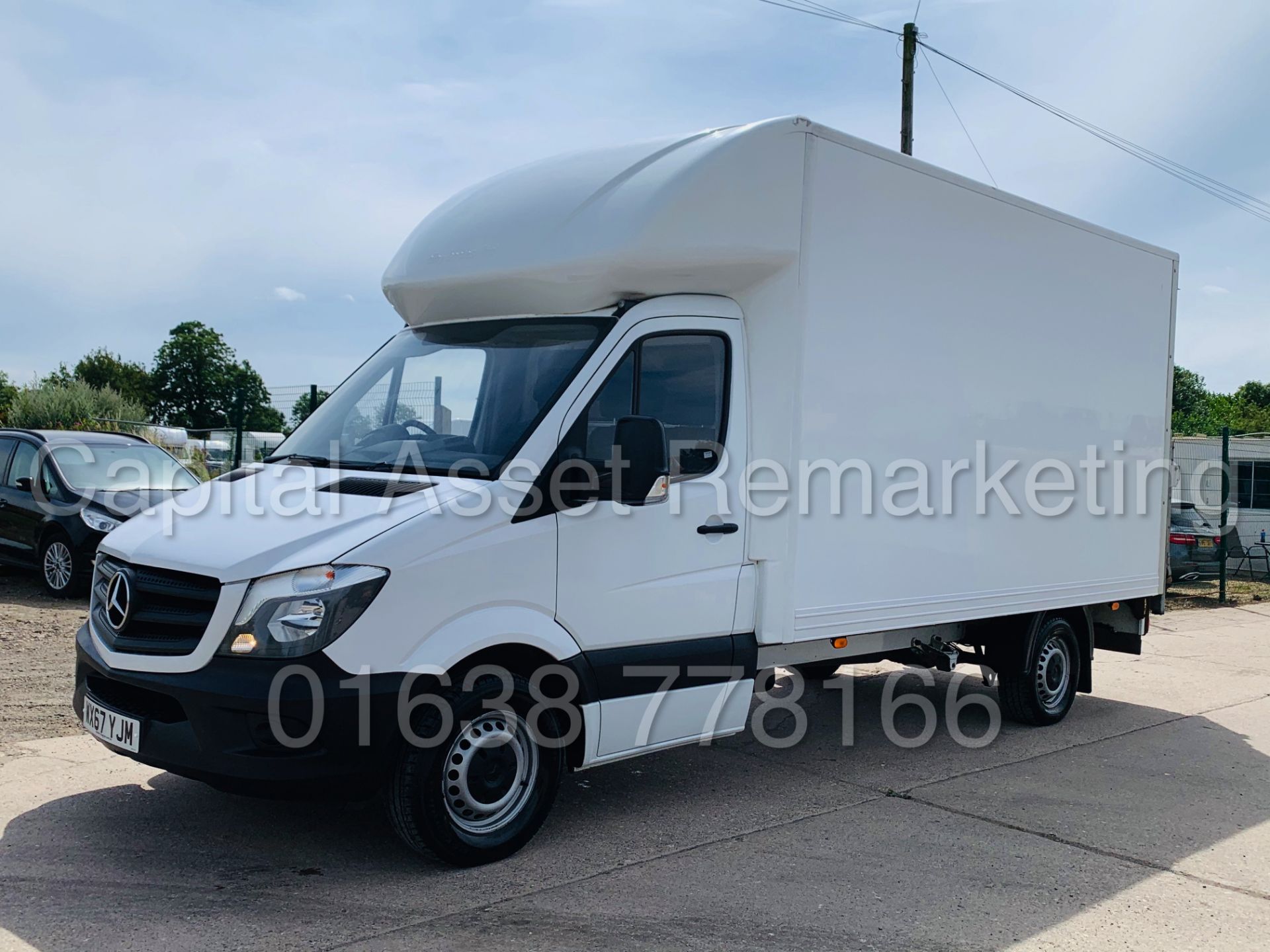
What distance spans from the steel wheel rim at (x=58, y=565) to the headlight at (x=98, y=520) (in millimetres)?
346

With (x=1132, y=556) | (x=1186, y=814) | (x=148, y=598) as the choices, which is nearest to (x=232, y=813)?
(x=148, y=598)

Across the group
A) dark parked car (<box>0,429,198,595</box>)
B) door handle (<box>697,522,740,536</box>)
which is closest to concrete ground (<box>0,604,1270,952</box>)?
door handle (<box>697,522,740,536</box>)

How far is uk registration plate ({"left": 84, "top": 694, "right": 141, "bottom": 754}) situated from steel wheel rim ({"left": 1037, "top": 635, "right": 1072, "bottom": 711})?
589 cm

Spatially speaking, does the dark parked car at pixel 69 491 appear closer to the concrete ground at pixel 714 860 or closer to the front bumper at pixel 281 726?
the concrete ground at pixel 714 860

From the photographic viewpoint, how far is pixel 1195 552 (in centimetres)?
1719

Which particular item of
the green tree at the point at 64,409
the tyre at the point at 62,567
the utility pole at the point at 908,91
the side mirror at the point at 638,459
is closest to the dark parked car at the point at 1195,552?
the utility pole at the point at 908,91

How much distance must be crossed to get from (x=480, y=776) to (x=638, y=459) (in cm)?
152

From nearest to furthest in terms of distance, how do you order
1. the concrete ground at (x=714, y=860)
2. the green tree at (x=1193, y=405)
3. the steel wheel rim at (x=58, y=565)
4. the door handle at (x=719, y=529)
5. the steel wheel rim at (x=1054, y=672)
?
the concrete ground at (x=714, y=860), the door handle at (x=719, y=529), the steel wheel rim at (x=1054, y=672), the steel wheel rim at (x=58, y=565), the green tree at (x=1193, y=405)

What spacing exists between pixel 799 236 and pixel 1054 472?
2.97 metres

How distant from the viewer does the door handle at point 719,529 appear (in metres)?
5.55

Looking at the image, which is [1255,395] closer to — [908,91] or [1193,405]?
[1193,405]

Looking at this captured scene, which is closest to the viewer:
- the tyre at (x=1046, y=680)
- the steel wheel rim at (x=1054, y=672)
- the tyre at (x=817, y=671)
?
the tyre at (x=1046, y=680)

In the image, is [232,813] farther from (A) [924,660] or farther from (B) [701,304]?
(A) [924,660]

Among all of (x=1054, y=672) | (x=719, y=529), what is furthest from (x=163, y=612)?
(x=1054, y=672)
